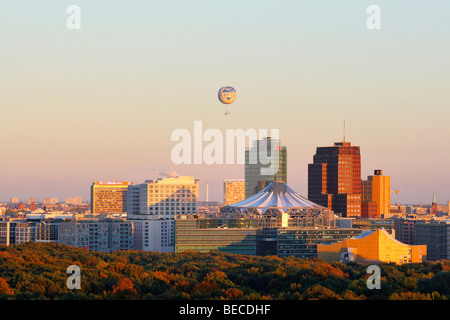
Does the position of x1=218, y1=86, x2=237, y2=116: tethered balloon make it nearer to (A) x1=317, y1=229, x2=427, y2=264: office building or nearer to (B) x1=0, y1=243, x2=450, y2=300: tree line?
(A) x1=317, y1=229, x2=427, y2=264: office building

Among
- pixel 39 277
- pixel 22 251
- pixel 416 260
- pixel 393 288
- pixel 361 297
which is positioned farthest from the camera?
pixel 416 260

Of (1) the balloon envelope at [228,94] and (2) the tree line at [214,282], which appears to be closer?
(2) the tree line at [214,282]

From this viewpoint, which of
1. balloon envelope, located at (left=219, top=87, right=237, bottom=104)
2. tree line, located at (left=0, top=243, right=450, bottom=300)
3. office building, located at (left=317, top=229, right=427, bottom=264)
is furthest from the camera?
balloon envelope, located at (left=219, top=87, right=237, bottom=104)

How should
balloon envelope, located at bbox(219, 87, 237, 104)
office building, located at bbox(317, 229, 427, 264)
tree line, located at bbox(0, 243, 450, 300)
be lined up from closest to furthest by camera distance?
tree line, located at bbox(0, 243, 450, 300)
office building, located at bbox(317, 229, 427, 264)
balloon envelope, located at bbox(219, 87, 237, 104)

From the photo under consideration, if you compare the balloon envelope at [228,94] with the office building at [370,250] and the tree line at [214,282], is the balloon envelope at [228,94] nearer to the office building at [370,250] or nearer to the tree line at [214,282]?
the office building at [370,250]

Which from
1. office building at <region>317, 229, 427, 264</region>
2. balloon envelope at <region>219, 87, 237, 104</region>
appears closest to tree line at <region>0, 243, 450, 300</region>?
office building at <region>317, 229, 427, 264</region>

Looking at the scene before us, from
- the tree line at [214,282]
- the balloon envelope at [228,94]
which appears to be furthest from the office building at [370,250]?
the balloon envelope at [228,94]
